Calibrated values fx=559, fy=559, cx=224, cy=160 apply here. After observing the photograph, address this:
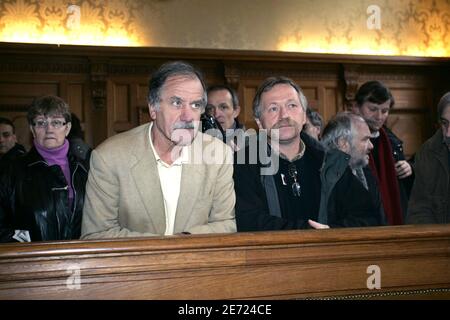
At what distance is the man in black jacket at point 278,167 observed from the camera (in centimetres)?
251

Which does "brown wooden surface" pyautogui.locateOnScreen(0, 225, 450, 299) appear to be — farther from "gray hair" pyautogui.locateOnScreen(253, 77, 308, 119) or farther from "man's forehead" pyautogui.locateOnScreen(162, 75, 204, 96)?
"gray hair" pyautogui.locateOnScreen(253, 77, 308, 119)

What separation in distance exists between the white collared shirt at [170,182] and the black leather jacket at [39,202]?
611 mm

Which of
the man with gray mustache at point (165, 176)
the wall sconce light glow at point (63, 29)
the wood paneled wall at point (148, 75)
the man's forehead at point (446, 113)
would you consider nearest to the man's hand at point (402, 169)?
the man's forehead at point (446, 113)

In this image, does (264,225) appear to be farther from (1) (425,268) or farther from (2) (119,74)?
(2) (119,74)

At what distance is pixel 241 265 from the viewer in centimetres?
172

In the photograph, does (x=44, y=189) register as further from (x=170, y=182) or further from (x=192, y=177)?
(x=192, y=177)

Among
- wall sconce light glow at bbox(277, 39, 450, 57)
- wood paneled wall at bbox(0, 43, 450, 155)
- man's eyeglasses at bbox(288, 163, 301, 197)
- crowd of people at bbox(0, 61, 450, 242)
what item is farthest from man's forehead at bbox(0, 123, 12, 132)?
wall sconce light glow at bbox(277, 39, 450, 57)

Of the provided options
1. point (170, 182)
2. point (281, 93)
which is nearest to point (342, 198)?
point (281, 93)

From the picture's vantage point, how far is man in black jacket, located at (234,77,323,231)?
2.51 m

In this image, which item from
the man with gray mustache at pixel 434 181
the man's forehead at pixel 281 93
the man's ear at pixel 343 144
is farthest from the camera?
the man's ear at pixel 343 144

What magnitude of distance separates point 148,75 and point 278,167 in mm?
3492

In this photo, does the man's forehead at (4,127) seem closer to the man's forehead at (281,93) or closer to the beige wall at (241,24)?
the beige wall at (241,24)

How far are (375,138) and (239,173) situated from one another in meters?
1.33

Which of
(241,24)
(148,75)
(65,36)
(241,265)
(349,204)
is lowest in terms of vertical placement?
(241,265)
